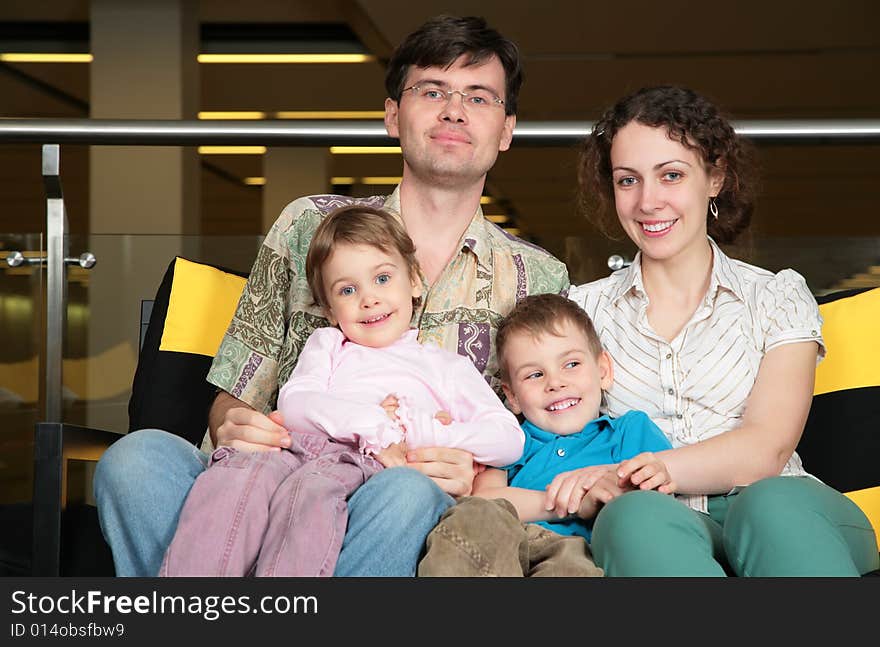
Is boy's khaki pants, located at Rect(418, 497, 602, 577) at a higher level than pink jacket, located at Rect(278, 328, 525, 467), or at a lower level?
lower

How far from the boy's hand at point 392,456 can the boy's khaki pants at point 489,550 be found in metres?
0.19

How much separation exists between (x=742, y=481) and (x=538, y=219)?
38.8 feet

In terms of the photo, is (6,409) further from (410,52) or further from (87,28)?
(87,28)

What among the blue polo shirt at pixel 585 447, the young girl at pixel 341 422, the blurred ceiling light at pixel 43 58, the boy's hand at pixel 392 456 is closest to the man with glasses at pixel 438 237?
the young girl at pixel 341 422

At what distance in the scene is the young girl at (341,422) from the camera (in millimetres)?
1374

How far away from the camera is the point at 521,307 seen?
6.31ft

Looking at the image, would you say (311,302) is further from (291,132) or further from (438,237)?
(291,132)

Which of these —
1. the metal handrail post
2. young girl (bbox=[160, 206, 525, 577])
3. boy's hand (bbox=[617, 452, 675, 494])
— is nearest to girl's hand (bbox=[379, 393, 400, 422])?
young girl (bbox=[160, 206, 525, 577])

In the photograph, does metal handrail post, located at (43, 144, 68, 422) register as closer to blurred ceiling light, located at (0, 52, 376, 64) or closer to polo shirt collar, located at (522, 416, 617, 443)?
polo shirt collar, located at (522, 416, 617, 443)

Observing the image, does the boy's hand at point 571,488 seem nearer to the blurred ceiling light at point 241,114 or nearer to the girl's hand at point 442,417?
the girl's hand at point 442,417

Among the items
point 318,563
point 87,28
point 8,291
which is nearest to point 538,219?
point 87,28

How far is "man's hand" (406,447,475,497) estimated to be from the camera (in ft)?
5.32

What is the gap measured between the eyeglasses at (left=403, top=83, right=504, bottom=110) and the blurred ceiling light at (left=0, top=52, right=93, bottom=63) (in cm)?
693

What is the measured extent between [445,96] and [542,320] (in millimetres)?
507
